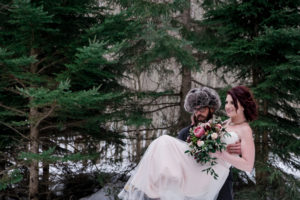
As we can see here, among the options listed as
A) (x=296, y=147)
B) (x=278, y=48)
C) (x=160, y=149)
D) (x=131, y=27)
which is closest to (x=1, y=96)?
(x=131, y=27)

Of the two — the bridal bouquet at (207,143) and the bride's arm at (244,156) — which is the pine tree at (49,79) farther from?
the bride's arm at (244,156)

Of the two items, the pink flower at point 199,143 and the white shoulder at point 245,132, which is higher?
the white shoulder at point 245,132

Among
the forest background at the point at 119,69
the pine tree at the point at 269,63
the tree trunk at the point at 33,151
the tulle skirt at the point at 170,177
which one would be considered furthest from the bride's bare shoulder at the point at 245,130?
the tree trunk at the point at 33,151

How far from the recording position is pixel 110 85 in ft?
19.4

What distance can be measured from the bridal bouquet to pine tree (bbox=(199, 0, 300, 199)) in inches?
115

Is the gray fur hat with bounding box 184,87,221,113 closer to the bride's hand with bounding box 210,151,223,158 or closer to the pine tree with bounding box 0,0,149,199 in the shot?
the bride's hand with bounding box 210,151,223,158

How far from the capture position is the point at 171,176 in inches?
80.4

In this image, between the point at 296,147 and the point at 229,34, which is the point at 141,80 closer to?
the point at 229,34

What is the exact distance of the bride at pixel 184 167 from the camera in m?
2.04

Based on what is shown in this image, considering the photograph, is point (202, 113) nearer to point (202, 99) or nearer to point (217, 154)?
point (202, 99)

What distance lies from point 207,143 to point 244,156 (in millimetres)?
403

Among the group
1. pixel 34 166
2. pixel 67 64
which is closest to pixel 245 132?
pixel 67 64

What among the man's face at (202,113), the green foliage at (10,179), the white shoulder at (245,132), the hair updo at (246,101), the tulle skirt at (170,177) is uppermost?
the hair updo at (246,101)

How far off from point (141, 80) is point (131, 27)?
2.21 meters
